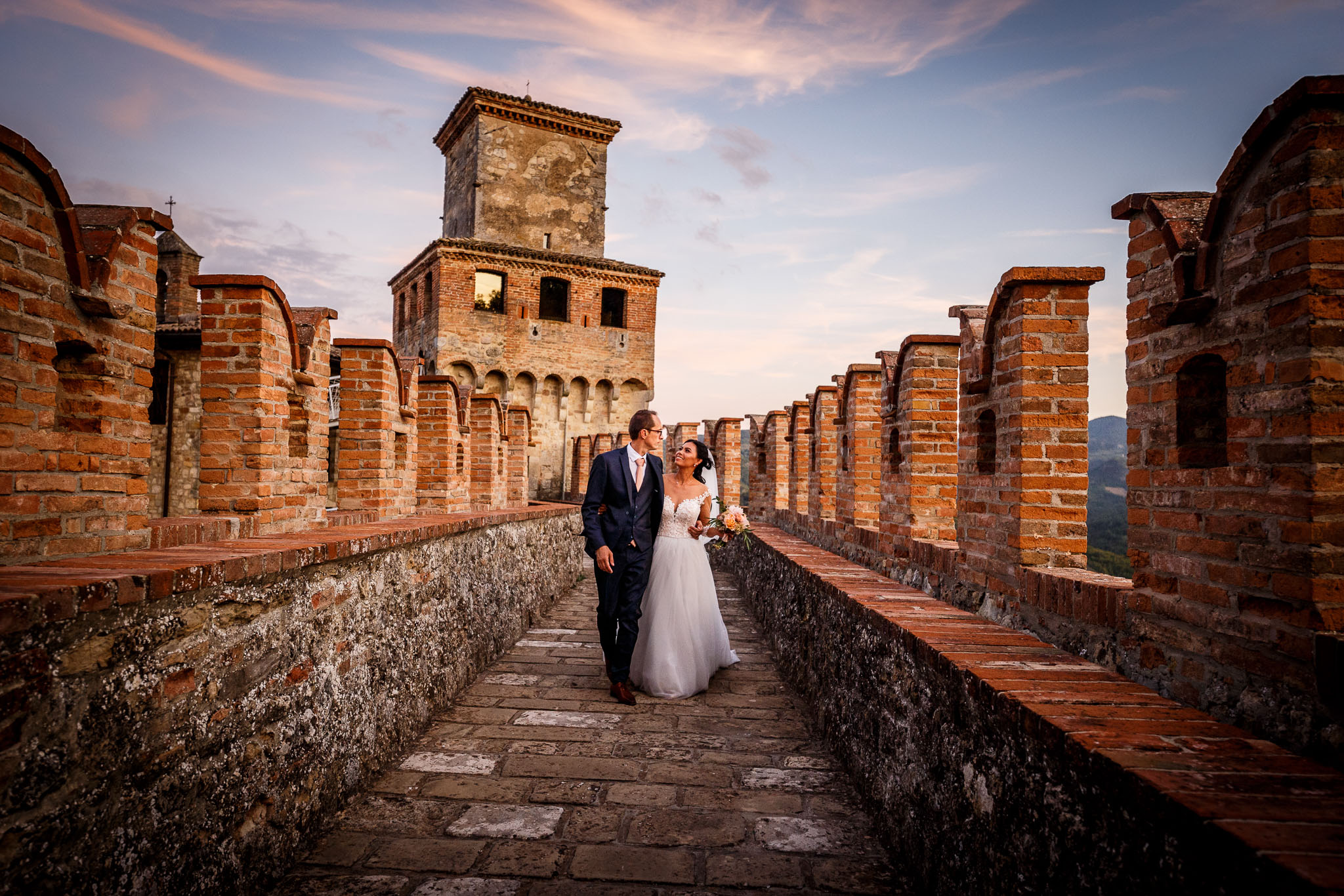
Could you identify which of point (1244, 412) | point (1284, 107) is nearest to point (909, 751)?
point (1244, 412)

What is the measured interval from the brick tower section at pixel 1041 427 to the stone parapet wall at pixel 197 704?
10.1ft

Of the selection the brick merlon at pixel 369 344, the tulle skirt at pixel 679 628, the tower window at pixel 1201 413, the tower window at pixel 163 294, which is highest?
the tower window at pixel 163 294

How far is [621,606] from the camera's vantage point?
5.45 metres

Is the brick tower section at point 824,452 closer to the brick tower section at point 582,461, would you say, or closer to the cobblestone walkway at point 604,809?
the cobblestone walkway at point 604,809

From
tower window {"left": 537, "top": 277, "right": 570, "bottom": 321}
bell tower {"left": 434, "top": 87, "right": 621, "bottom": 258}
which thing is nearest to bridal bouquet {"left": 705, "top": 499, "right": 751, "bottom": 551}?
tower window {"left": 537, "top": 277, "right": 570, "bottom": 321}

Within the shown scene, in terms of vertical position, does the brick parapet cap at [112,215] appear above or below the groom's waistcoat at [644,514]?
above

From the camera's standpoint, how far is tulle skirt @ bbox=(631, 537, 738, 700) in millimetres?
5512

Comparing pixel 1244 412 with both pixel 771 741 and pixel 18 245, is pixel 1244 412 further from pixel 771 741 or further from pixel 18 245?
pixel 18 245

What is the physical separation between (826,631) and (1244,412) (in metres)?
2.90

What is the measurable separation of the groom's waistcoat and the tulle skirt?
1.03 ft

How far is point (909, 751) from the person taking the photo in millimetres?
2947

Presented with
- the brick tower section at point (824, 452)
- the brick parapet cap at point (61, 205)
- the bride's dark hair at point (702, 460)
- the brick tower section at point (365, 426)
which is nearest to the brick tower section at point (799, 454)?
the brick tower section at point (824, 452)

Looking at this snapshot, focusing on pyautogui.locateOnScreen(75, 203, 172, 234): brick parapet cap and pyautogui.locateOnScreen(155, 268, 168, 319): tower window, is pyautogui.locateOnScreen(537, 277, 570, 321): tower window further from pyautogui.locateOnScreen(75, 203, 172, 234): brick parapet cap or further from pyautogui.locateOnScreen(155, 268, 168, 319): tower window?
pyautogui.locateOnScreen(75, 203, 172, 234): brick parapet cap

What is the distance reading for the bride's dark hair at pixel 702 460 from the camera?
616 cm
